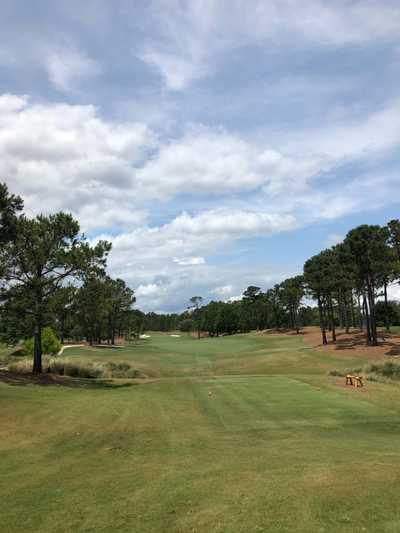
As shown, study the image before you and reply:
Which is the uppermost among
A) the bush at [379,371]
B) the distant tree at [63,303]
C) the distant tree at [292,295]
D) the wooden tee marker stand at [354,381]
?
the distant tree at [292,295]

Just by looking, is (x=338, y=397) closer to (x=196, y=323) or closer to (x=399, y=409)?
(x=399, y=409)

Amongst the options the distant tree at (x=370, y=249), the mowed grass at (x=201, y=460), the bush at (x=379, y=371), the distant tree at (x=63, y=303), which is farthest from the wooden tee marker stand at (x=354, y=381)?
the distant tree at (x=370, y=249)

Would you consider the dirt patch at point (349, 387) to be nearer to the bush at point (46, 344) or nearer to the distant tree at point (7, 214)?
the distant tree at point (7, 214)

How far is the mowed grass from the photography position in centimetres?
748

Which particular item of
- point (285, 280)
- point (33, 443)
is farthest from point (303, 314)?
point (33, 443)

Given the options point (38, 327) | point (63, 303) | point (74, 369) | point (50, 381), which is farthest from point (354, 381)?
point (74, 369)

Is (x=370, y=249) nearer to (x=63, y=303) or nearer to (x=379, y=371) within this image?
(x=379, y=371)

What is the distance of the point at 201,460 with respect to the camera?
39.1ft

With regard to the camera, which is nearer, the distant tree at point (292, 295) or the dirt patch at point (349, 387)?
the dirt patch at point (349, 387)

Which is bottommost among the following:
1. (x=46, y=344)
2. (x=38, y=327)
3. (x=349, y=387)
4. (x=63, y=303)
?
(x=349, y=387)

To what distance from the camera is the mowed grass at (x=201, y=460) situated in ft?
24.5

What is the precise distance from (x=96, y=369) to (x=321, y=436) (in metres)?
29.3

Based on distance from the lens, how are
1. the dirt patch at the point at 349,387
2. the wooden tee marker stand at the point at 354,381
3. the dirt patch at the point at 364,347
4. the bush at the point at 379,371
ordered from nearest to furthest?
1. the dirt patch at the point at 349,387
2. the wooden tee marker stand at the point at 354,381
3. the bush at the point at 379,371
4. the dirt patch at the point at 364,347

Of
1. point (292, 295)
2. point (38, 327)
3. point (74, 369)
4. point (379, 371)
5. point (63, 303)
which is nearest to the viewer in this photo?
point (63, 303)
